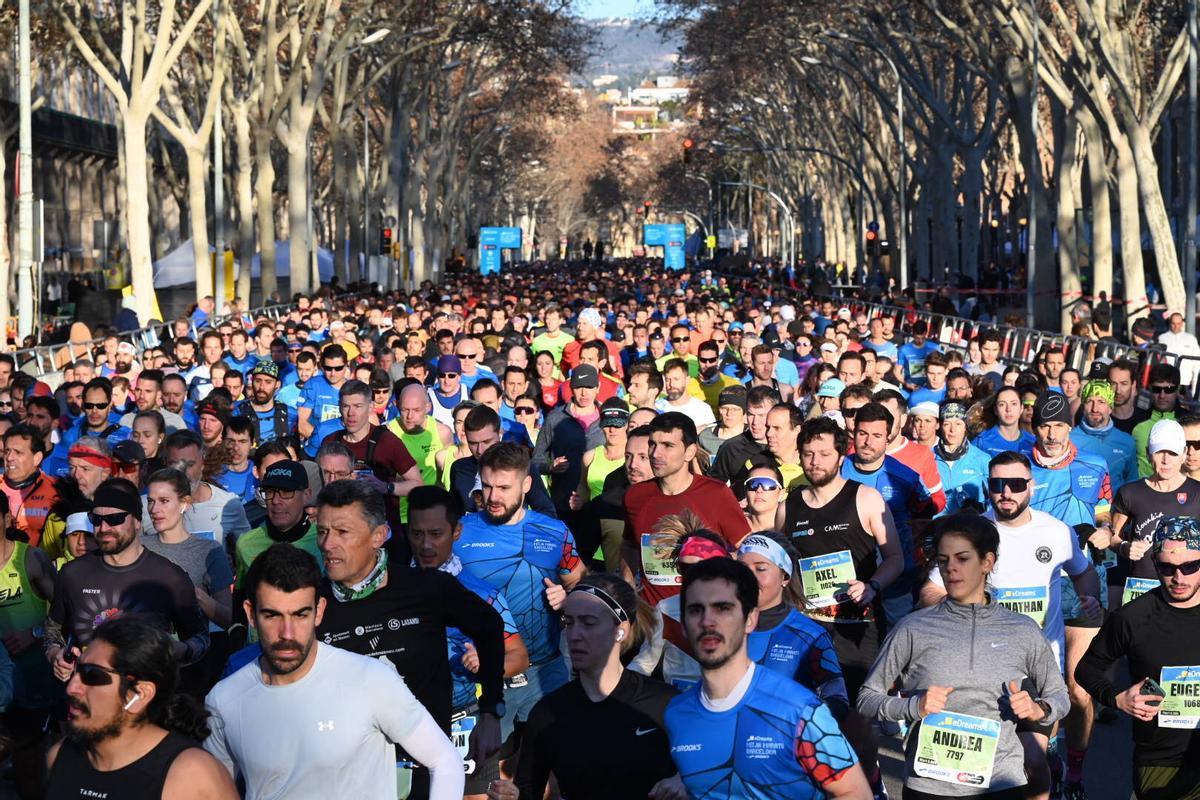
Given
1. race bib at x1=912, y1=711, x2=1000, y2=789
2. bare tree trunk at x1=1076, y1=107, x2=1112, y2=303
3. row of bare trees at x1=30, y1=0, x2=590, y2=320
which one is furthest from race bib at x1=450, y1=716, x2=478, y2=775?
bare tree trunk at x1=1076, y1=107, x2=1112, y2=303

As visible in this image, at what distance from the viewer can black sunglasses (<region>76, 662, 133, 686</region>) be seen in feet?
14.9

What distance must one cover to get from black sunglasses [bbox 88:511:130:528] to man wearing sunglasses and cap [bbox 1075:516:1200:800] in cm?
331

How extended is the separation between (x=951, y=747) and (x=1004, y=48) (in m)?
25.6

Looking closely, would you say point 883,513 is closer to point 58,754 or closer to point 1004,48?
point 58,754

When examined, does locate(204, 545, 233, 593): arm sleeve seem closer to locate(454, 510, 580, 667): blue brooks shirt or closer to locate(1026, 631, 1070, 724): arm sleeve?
locate(454, 510, 580, 667): blue brooks shirt

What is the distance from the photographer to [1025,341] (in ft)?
93.5

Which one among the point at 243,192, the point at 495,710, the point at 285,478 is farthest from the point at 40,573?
the point at 243,192

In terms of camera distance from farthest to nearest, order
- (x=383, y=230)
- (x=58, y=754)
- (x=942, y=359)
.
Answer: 1. (x=383, y=230)
2. (x=942, y=359)
3. (x=58, y=754)

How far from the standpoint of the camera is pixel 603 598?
557 centimetres

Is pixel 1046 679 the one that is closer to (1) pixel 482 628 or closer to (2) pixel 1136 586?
(1) pixel 482 628

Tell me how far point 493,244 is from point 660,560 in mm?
82183

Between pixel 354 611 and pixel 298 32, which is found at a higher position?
pixel 298 32

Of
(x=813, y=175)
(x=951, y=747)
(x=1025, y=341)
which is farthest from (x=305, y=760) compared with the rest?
(x=813, y=175)

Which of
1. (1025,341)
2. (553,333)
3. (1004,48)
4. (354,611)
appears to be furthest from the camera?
(1004,48)
